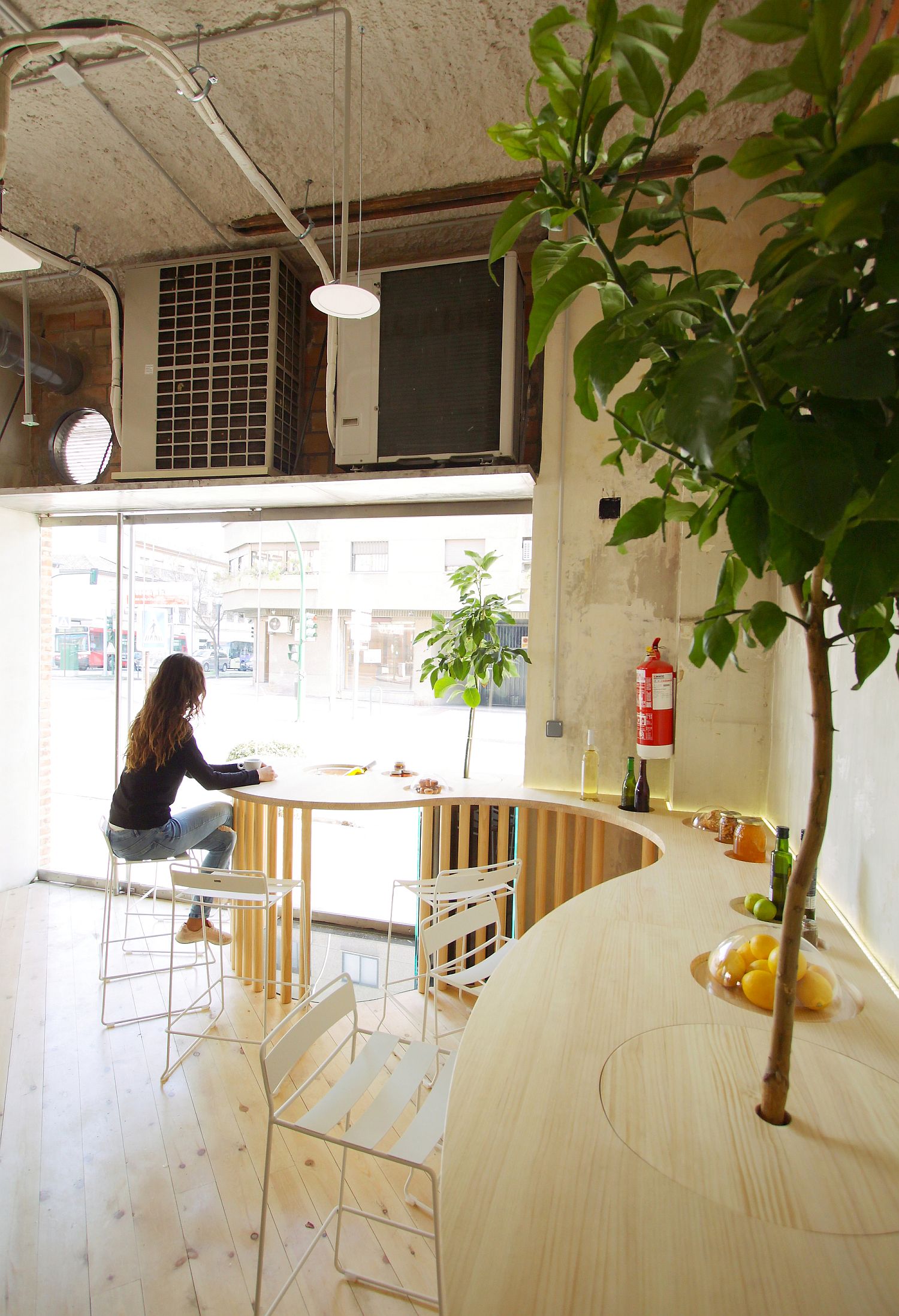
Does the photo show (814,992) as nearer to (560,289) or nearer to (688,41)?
(560,289)

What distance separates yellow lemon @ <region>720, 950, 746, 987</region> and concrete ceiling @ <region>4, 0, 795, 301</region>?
2.63 meters

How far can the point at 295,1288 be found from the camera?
5.64 feet

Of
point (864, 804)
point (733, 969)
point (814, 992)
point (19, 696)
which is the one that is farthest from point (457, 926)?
point (19, 696)

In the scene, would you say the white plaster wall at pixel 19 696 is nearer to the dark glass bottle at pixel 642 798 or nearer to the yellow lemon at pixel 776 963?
the dark glass bottle at pixel 642 798

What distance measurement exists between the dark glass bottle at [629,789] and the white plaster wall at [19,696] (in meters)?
3.74

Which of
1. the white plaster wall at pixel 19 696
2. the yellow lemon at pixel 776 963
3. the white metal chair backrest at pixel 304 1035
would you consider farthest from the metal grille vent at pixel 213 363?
the yellow lemon at pixel 776 963

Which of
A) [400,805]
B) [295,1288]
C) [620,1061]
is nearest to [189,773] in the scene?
[400,805]

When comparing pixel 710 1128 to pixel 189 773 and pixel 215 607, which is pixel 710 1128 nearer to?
pixel 189 773

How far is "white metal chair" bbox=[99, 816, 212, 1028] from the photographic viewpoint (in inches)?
117

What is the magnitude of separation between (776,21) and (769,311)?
0.70ft

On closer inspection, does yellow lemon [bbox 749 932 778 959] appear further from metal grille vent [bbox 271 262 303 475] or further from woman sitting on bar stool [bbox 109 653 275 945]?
metal grille vent [bbox 271 262 303 475]

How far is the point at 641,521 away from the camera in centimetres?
81

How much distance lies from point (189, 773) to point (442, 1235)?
2547 mm

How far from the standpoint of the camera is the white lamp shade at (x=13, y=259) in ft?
6.16
